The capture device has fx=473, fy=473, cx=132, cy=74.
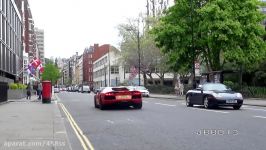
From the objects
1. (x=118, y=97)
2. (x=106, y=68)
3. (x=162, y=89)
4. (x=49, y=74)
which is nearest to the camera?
(x=118, y=97)

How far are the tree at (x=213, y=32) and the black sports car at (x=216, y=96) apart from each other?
51.5 ft

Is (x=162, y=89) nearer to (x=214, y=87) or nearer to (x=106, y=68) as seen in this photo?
(x=214, y=87)

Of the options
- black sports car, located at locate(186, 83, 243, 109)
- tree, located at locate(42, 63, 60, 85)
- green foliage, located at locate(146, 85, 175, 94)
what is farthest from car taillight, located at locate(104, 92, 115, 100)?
tree, located at locate(42, 63, 60, 85)

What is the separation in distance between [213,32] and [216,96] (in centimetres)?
1771

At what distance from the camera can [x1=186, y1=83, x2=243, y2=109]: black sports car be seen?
2238 cm

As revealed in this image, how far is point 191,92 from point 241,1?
61.5 feet

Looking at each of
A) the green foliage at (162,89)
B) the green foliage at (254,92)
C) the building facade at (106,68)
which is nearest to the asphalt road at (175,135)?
the green foliage at (254,92)

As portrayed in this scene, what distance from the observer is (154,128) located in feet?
45.2

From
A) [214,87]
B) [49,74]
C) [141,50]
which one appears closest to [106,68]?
[49,74]

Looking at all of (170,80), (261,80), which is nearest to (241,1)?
(261,80)

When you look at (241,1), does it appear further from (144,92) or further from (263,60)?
(144,92)

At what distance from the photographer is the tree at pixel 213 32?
130 feet

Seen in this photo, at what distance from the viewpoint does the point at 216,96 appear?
2255 cm

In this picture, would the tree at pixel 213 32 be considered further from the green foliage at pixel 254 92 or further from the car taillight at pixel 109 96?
the car taillight at pixel 109 96
